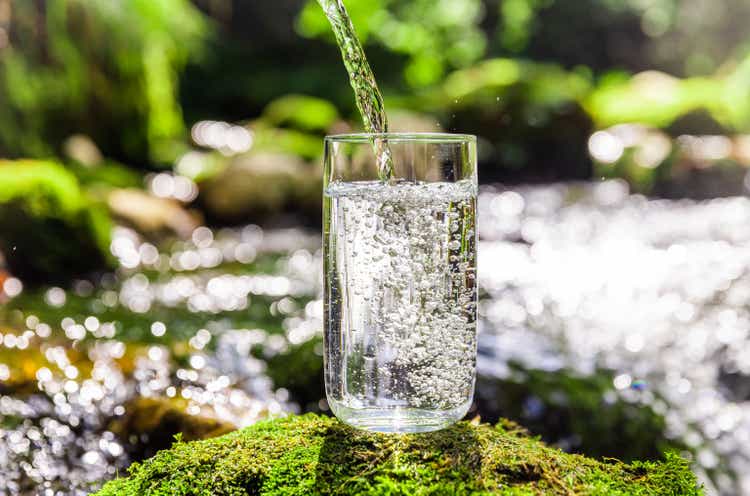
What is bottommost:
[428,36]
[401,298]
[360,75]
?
[401,298]

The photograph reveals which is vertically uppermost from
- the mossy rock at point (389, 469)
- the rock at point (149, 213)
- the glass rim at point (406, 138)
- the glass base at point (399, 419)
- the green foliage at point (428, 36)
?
the green foliage at point (428, 36)

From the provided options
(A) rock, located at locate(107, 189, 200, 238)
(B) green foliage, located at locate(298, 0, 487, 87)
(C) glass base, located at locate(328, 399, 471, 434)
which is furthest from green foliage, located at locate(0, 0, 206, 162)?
(B) green foliage, located at locate(298, 0, 487, 87)

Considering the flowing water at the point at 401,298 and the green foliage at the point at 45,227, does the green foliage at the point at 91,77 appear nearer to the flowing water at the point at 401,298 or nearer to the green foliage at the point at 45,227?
the green foliage at the point at 45,227

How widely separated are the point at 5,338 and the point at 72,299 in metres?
1.58

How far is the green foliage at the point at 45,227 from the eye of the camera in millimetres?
7012

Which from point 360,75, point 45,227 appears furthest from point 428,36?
point 360,75

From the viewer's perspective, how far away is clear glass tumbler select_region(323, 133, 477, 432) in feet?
6.63

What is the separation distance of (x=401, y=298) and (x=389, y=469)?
1.33 ft

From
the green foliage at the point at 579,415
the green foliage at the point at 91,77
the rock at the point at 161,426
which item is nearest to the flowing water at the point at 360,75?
the rock at the point at 161,426

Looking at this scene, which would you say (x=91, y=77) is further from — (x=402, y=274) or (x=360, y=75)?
(x=402, y=274)

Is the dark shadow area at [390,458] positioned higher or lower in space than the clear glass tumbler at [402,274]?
lower

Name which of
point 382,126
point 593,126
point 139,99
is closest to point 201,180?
point 139,99

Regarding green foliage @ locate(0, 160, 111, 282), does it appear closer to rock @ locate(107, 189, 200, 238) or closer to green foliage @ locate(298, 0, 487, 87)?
rock @ locate(107, 189, 200, 238)

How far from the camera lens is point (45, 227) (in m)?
7.15
